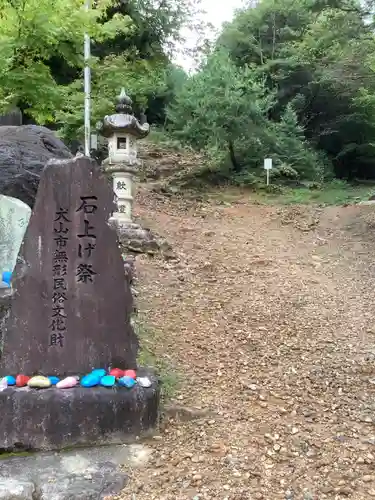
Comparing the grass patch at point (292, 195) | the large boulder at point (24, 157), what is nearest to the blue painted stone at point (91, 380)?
the large boulder at point (24, 157)

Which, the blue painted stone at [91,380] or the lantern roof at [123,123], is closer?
the blue painted stone at [91,380]

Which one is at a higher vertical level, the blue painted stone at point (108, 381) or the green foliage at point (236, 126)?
the green foliage at point (236, 126)

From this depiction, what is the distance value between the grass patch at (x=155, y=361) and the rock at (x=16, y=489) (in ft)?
4.00

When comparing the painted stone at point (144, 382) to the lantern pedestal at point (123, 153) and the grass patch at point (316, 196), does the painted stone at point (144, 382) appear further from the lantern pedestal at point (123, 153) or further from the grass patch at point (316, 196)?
the grass patch at point (316, 196)

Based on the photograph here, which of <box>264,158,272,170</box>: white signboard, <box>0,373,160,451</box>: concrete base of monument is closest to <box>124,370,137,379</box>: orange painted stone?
<box>0,373,160,451</box>: concrete base of monument

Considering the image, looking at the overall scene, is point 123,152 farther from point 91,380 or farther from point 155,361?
point 91,380

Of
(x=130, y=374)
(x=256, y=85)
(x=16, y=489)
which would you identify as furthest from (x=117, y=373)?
(x=256, y=85)

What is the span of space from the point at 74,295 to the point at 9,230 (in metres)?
2.23

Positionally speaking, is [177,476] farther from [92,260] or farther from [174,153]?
[174,153]

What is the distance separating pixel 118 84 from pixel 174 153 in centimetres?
560

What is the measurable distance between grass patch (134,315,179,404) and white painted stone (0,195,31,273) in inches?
61.6

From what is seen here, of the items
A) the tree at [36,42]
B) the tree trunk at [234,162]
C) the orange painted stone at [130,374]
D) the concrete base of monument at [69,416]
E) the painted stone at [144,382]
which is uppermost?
the tree trunk at [234,162]

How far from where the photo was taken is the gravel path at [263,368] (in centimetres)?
295

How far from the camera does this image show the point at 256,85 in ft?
43.7
